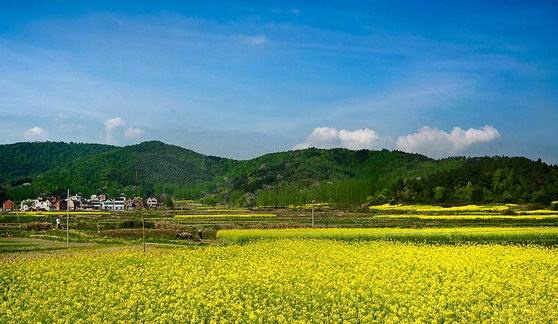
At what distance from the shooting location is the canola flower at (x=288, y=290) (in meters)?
16.1

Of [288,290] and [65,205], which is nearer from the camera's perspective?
[288,290]

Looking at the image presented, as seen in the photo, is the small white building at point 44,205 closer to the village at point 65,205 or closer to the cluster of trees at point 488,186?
the village at point 65,205

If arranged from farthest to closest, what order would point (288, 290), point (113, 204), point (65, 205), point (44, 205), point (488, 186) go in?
point (113, 204), point (65, 205), point (44, 205), point (488, 186), point (288, 290)

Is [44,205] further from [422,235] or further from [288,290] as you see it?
[288,290]

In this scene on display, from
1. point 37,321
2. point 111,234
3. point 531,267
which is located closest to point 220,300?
point 37,321

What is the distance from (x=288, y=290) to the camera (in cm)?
1897

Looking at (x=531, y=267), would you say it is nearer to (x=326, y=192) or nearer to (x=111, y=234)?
(x=111, y=234)

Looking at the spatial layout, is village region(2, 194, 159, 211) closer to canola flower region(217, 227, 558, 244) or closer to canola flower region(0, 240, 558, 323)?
canola flower region(217, 227, 558, 244)

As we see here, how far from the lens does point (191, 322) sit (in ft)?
49.1

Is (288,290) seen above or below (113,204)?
below

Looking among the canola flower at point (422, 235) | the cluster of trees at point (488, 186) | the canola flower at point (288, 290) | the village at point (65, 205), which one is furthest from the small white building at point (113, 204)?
the canola flower at point (288, 290)

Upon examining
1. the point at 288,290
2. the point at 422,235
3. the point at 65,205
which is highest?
the point at 65,205

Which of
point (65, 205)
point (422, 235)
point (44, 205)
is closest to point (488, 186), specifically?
point (422, 235)

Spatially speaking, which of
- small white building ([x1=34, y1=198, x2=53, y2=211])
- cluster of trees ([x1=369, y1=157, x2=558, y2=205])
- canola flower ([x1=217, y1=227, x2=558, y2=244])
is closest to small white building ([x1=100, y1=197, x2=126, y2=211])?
small white building ([x1=34, y1=198, x2=53, y2=211])
